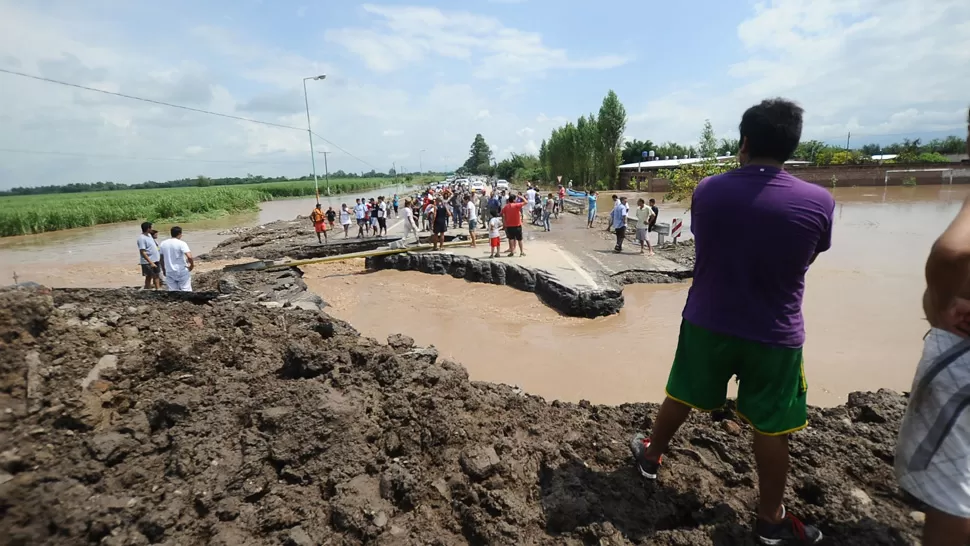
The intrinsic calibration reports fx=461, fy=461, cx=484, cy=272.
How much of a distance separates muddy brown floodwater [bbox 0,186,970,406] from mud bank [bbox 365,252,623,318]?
0.24 m

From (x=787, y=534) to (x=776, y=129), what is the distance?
1604 millimetres

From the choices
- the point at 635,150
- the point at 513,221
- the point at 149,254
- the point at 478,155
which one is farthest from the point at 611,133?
the point at 478,155

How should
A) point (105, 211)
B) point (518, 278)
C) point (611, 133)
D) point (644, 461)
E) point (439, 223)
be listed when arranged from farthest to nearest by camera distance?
point (611, 133) → point (105, 211) → point (439, 223) → point (518, 278) → point (644, 461)

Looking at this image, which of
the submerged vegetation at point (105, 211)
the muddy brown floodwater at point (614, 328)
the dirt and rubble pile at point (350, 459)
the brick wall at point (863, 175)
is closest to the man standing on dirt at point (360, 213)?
the muddy brown floodwater at point (614, 328)

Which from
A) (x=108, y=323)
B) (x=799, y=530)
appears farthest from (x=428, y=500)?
(x=108, y=323)

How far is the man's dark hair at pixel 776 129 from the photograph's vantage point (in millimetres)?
1781

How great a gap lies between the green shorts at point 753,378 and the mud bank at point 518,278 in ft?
19.3

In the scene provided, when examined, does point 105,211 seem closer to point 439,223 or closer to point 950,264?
point 439,223

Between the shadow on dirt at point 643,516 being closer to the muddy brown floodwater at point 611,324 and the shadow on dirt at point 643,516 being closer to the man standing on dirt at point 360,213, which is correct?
the muddy brown floodwater at point 611,324

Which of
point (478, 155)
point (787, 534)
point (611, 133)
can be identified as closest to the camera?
point (787, 534)

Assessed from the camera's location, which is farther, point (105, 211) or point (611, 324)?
point (105, 211)

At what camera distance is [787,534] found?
1.85 meters

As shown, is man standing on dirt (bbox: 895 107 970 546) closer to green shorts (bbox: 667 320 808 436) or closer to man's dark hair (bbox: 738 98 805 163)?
green shorts (bbox: 667 320 808 436)

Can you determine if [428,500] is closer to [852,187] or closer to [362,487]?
[362,487]
